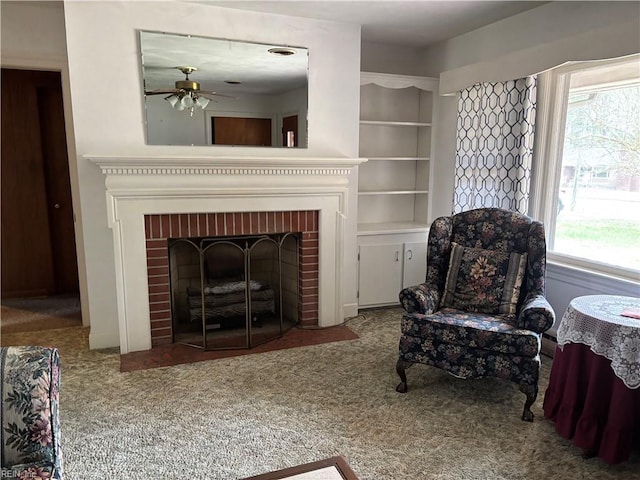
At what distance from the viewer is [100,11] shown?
2.99 m

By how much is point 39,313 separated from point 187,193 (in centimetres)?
210

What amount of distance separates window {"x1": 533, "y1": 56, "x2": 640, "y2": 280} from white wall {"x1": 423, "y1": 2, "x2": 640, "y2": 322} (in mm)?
177

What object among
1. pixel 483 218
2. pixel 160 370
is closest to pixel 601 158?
pixel 483 218

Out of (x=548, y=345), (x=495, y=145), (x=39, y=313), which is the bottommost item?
(x=39, y=313)

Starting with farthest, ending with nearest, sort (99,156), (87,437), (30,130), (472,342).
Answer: (30,130), (99,156), (472,342), (87,437)

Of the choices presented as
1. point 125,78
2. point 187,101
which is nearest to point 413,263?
point 187,101

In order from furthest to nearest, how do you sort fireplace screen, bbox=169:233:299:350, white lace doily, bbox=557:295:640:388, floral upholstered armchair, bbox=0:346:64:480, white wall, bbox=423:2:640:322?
fireplace screen, bbox=169:233:299:350, white wall, bbox=423:2:640:322, white lace doily, bbox=557:295:640:388, floral upholstered armchair, bbox=0:346:64:480

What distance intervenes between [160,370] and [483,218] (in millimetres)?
2386

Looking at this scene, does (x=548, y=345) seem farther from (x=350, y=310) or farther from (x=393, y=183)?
(x=393, y=183)

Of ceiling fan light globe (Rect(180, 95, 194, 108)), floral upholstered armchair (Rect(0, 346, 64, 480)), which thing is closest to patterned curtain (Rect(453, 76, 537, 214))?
ceiling fan light globe (Rect(180, 95, 194, 108))

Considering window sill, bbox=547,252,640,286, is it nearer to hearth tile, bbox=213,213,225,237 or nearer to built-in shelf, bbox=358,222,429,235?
built-in shelf, bbox=358,222,429,235

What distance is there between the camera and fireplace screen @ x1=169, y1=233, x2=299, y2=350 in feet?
11.5

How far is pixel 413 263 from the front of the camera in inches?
167

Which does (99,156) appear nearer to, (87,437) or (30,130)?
(87,437)
